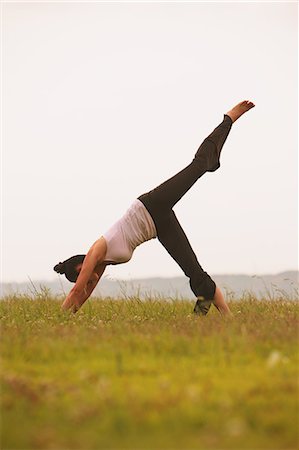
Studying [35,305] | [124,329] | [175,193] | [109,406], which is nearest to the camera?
[109,406]

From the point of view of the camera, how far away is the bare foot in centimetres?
1053

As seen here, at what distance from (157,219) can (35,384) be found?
16.4ft

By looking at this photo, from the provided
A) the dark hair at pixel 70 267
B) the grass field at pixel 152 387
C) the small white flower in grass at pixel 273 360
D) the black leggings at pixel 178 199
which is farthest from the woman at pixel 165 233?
the small white flower in grass at pixel 273 360

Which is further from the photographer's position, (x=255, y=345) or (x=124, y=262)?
(x=124, y=262)

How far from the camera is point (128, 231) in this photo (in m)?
10.0

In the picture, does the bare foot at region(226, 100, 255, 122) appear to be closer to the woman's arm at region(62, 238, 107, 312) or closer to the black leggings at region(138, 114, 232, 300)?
the black leggings at region(138, 114, 232, 300)

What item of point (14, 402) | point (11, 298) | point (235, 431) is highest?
point (14, 402)

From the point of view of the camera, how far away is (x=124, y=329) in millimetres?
7871

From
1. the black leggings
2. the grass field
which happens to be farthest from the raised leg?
the grass field

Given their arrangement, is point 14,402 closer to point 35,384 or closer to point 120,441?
point 35,384

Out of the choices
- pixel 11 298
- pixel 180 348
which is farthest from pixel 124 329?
pixel 11 298

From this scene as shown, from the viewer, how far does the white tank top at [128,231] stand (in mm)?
9992

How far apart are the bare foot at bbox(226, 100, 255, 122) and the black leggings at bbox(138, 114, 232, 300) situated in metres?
0.29

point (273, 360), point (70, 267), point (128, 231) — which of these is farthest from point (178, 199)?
point (273, 360)
